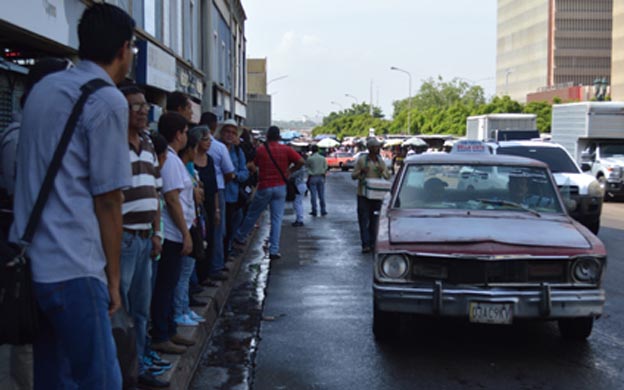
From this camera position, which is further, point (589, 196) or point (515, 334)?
point (589, 196)

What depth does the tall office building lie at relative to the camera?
13550 centimetres

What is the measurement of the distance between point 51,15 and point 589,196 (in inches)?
393

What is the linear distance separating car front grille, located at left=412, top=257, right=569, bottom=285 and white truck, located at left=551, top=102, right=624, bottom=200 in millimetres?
20844

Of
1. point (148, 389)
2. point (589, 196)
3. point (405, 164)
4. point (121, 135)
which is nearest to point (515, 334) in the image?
point (405, 164)

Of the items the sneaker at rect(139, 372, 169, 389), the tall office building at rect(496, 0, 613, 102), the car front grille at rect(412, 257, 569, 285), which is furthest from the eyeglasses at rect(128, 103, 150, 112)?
the tall office building at rect(496, 0, 613, 102)

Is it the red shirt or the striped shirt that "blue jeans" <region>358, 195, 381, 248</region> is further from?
the striped shirt

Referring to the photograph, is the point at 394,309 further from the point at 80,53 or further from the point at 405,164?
the point at 80,53

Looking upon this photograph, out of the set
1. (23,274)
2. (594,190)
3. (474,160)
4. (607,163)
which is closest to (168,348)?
(23,274)

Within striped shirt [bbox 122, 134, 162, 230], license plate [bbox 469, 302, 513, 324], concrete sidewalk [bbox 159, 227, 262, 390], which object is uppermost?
striped shirt [bbox 122, 134, 162, 230]

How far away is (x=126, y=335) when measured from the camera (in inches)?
145

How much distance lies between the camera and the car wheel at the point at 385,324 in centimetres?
705

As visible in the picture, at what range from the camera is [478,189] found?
26.4ft

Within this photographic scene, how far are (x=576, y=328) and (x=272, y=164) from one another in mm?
5711

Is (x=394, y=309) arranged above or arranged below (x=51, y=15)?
below
